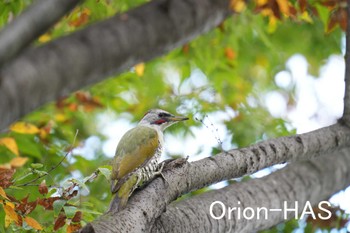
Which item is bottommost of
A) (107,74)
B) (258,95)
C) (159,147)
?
(258,95)

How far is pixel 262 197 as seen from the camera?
3.48 metres

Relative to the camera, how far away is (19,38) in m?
1.82

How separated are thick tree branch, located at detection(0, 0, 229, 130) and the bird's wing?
7.08 feet

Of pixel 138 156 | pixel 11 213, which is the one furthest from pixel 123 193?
pixel 138 156

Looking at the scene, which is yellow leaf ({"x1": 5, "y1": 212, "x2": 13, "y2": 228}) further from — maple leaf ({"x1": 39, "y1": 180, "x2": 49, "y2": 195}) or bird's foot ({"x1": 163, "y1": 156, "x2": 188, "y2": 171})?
bird's foot ({"x1": 163, "y1": 156, "x2": 188, "y2": 171})

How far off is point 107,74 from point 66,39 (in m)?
0.20

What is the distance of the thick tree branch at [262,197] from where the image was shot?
3.44 metres

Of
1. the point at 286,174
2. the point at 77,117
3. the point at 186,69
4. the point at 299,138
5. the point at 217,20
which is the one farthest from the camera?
the point at 77,117

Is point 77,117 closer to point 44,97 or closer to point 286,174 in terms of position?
point 286,174

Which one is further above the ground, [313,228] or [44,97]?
[44,97]

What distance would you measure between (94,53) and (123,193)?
6.46 ft

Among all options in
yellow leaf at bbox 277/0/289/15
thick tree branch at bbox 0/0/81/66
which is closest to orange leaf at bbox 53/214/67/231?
yellow leaf at bbox 277/0/289/15

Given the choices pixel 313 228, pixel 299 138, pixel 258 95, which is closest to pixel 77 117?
pixel 258 95

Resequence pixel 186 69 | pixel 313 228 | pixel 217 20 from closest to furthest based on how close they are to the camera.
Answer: pixel 217 20, pixel 313 228, pixel 186 69
